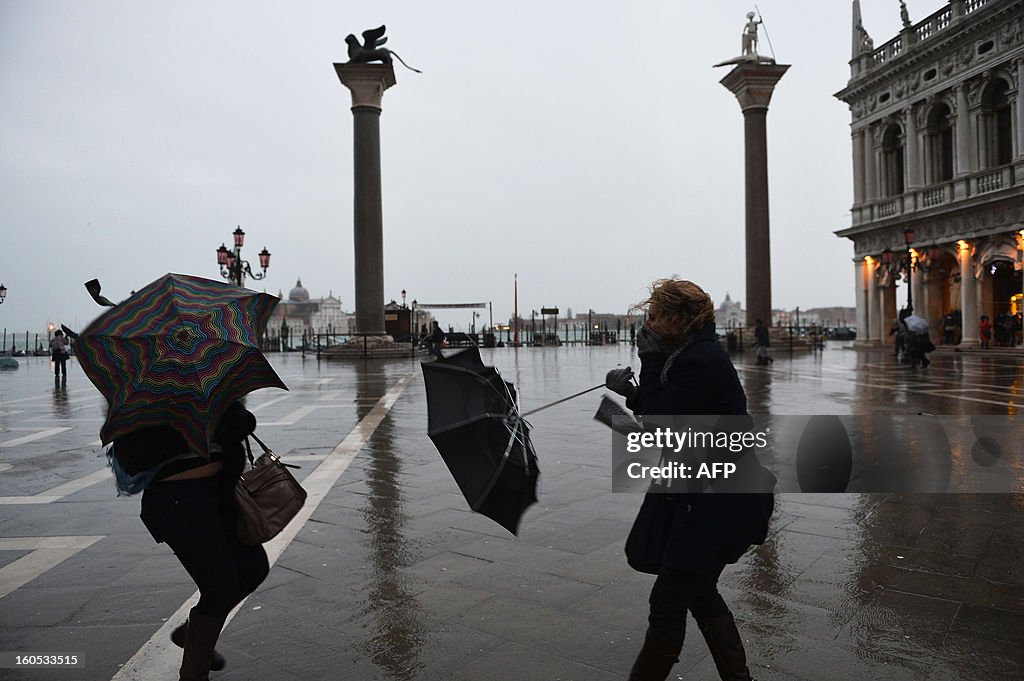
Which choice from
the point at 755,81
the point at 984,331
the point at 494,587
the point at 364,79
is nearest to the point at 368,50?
the point at 364,79

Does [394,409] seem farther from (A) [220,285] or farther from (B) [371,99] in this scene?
(B) [371,99]

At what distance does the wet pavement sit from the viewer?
3.26 meters

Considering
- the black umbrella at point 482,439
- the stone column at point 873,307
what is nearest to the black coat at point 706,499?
the black umbrella at point 482,439

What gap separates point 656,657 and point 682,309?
125 centimetres

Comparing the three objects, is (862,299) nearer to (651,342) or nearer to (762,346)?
(762,346)

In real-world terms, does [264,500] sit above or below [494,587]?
above

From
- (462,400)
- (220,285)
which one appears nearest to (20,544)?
(220,285)

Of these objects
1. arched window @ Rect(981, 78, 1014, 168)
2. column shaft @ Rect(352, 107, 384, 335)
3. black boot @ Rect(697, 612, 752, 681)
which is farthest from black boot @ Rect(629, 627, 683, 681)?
arched window @ Rect(981, 78, 1014, 168)

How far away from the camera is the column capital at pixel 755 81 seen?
33.5m

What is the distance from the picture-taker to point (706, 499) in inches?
104

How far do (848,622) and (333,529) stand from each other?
330 centimetres

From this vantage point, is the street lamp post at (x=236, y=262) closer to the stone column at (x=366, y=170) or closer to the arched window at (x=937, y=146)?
the stone column at (x=366, y=170)

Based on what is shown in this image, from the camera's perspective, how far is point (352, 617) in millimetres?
3770
